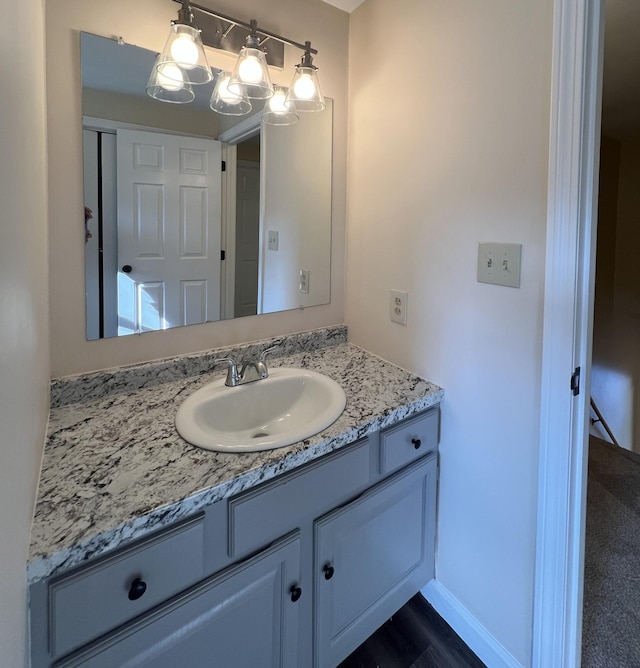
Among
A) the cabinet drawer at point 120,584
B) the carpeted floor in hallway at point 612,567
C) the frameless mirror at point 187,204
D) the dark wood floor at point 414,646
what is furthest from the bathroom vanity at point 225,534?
the carpeted floor in hallway at point 612,567

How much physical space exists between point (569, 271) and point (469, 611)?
1.08 m

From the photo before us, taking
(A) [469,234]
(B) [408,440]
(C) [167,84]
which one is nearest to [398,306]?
(A) [469,234]

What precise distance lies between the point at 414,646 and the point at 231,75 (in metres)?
1.89

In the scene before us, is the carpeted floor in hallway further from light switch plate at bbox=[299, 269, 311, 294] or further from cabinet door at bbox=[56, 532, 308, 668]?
light switch plate at bbox=[299, 269, 311, 294]

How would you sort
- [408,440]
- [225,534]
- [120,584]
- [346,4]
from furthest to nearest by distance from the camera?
[346,4], [408,440], [225,534], [120,584]

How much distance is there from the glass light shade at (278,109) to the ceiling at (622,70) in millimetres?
1148

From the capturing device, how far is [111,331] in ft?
3.77

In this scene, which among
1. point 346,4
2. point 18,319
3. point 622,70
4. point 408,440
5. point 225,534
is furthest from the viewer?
point 622,70

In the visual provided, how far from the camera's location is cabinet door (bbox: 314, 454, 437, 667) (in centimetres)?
103

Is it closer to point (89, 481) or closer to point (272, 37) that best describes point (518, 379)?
point (89, 481)

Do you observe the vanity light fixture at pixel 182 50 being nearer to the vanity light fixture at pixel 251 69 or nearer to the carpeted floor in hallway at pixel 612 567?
the vanity light fixture at pixel 251 69

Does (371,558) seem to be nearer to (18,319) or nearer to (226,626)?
(226,626)

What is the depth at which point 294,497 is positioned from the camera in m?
0.92

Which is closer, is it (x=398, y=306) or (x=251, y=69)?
(x=251, y=69)
